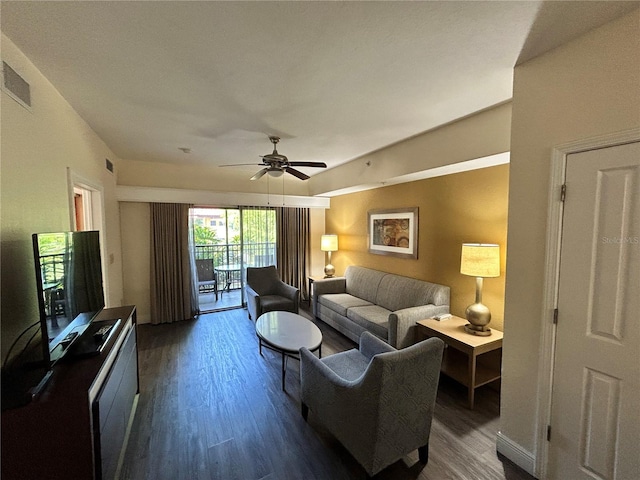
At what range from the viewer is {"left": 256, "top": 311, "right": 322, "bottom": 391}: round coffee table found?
2.61 m

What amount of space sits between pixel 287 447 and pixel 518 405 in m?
1.63

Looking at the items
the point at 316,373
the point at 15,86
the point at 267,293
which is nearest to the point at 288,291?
the point at 267,293

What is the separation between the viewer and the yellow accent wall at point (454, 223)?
2.70m

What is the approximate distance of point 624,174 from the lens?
1338mm

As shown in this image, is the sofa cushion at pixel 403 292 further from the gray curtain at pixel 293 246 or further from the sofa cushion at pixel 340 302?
the gray curtain at pixel 293 246

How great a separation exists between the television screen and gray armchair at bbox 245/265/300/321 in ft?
7.27

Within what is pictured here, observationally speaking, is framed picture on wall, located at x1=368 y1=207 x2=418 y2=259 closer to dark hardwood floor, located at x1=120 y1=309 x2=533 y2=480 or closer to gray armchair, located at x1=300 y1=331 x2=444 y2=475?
dark hardwood floor, located at x1=120 y1=309 x2=533 y2=480

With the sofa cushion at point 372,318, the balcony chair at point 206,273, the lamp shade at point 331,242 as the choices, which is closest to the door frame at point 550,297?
the sofa cushion at point 372,318

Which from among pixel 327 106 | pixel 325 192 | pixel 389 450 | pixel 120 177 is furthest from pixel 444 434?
pixel 120 177

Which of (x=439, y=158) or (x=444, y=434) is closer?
(x=444, y=434)

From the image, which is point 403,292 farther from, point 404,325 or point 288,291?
point 288,291

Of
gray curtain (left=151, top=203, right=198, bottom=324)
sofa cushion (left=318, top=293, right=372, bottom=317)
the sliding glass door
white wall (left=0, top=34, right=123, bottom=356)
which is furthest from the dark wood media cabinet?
the sliding glass door

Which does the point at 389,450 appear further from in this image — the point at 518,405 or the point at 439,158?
the point at 439,158

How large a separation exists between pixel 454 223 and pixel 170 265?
4.34 m
